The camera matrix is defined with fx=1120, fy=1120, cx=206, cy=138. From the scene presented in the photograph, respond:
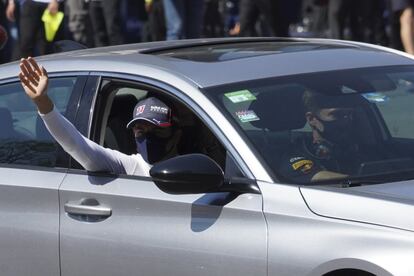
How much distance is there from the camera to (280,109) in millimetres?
4602

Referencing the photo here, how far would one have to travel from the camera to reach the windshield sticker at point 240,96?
15.0 feet

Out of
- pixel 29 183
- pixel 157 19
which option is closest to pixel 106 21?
pixel 157 19

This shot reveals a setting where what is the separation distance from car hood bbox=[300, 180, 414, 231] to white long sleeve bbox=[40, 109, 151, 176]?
97 cm

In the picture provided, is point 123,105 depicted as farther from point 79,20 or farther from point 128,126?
point 79,20

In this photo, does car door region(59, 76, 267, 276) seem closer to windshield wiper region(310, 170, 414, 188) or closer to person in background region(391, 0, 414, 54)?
windshield wiper region(310, 170, 414, 188)

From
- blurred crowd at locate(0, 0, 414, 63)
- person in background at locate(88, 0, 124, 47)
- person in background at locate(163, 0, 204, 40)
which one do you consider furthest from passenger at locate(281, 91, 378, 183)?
person in background at locate(88, 0, 124, 47)

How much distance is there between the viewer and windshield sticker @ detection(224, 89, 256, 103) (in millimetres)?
4559

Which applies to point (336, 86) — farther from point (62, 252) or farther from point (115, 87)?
point (62, 252)

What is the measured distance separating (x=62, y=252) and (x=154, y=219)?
488 mm

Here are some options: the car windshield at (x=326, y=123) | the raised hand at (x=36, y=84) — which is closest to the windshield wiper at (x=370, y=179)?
the car windshield at (x=326, y=123)

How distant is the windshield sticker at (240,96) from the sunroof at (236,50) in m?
0.36

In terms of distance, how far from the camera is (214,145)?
4.73 m

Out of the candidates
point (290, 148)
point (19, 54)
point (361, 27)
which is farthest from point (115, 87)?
point (361, 27)

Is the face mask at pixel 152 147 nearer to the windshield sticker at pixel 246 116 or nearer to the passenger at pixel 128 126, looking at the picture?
Result: the passenger at pixel 128 126
